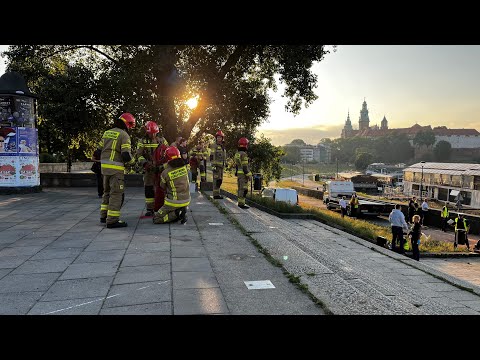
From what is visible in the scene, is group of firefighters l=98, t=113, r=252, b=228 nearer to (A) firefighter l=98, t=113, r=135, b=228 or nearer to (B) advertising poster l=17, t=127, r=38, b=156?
(A) firefighter l=98, t=113, r=135, b=228

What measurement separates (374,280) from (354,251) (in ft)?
9.16

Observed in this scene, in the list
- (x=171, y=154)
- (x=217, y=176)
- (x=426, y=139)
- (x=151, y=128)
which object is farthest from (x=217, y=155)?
(x=426, y=139)

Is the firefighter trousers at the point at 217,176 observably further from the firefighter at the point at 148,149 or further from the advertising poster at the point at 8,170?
the advertising poster at the point at 8,170

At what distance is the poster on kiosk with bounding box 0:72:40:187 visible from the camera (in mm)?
12281

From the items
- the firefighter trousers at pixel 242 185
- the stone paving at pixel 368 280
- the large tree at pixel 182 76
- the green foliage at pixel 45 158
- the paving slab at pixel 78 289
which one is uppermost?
the large tree at pixel 182 76

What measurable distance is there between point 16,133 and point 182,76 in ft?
23.1

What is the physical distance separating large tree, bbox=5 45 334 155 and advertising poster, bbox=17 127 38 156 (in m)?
3.88

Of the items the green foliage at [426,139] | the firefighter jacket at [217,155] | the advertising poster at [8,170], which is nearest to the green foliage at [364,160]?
the green foliage at [426,139]

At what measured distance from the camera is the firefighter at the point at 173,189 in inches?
292

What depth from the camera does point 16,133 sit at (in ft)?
40.5

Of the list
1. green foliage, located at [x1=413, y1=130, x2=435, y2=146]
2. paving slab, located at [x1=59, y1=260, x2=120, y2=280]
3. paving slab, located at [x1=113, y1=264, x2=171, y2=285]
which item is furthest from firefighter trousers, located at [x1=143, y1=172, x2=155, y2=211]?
green foliage, located at [x1=413, y1=130, x2=435, y2=146]

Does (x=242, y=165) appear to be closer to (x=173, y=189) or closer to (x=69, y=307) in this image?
(x=173, y=189)

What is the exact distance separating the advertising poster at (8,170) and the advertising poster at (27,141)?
42 cm
